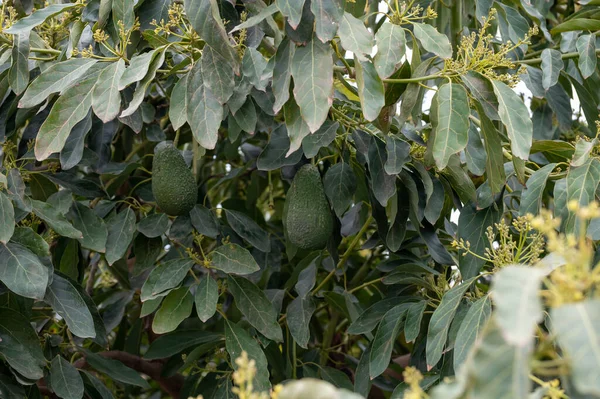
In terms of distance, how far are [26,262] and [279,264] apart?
2.82 feet

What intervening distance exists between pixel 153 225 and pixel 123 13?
54 centimetres

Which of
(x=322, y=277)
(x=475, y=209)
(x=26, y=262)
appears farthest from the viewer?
(x=322, y=277)

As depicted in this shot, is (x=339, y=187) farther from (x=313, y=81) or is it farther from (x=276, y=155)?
(x=313, y=81)

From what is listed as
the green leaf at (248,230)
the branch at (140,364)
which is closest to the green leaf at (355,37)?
the green leaf at (248,230)

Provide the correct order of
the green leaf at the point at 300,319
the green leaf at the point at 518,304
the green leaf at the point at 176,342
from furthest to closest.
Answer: the green leaf at the point at 176,342
the green leaf at the point at 300,319
the green leaf at the point at 518,304

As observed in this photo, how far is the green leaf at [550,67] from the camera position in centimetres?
197

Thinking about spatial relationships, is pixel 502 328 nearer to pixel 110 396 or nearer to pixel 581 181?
pixel 581 181

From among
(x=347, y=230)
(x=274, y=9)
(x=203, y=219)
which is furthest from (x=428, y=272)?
(x=274, y=9)

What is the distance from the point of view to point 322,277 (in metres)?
2.54

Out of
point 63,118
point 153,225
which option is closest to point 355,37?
point 63,118

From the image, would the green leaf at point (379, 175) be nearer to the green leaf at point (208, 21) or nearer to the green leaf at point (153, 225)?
the green leaf at point (208, 21)

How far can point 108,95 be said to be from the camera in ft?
4.96

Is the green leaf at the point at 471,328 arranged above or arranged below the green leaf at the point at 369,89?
below

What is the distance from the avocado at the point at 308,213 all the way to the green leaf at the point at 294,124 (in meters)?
0.33
